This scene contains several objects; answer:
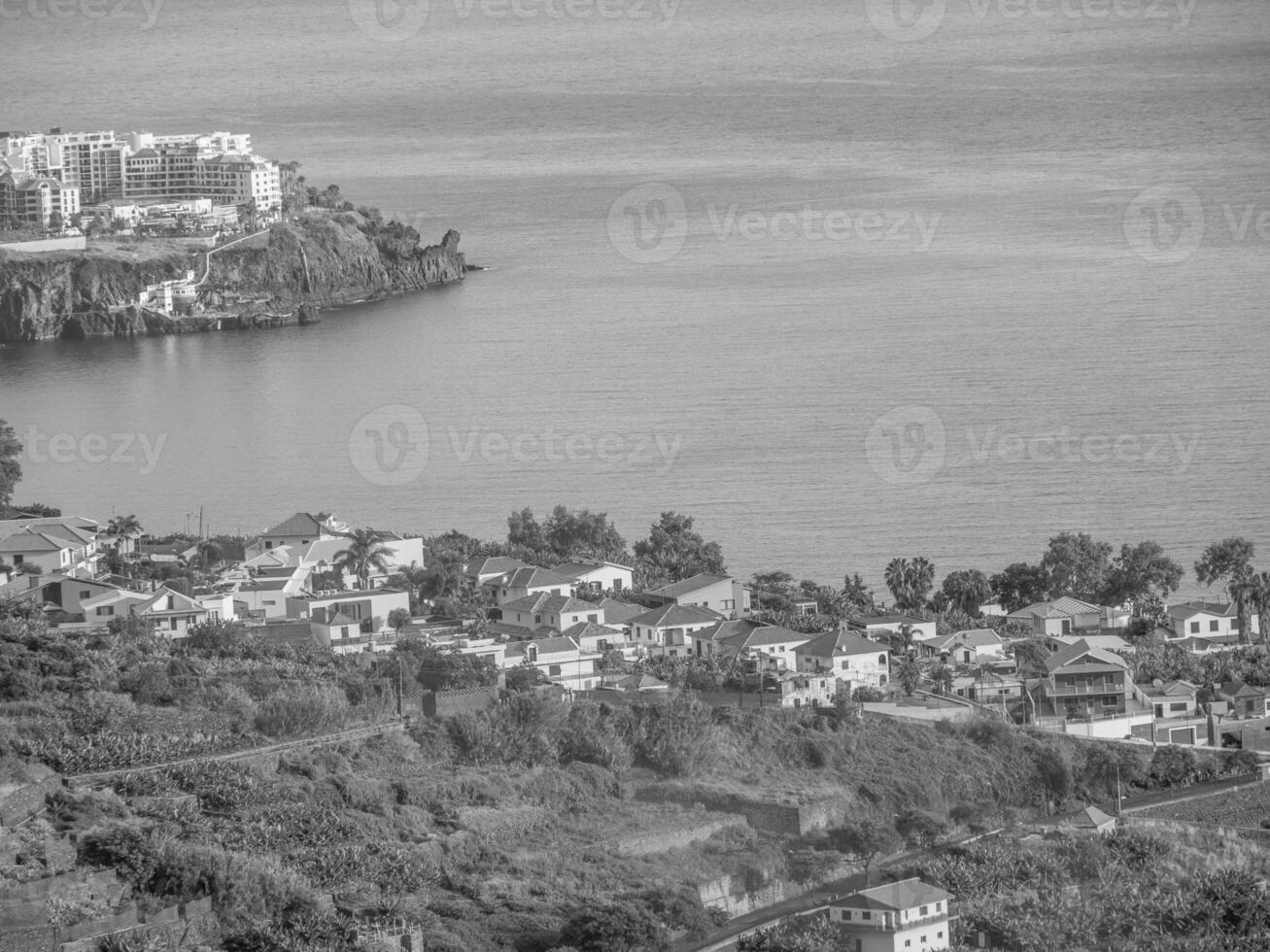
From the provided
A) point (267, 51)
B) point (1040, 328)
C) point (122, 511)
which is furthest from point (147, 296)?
point (267, 51)

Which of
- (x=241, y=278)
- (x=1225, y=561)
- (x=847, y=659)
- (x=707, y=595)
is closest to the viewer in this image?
(x=847, y=659)

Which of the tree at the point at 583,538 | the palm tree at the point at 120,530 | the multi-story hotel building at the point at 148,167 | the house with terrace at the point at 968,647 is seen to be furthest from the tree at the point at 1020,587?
the multi-story hotel building at the point at 148,167

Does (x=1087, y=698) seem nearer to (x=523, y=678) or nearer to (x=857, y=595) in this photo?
(x=523, y=678)

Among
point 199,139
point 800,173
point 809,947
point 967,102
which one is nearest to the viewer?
point 809,947

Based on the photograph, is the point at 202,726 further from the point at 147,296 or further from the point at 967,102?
the point at 967,102

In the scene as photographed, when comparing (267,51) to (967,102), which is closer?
(967,102)

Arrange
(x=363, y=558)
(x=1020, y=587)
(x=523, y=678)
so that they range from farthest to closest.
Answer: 1. (x=1020, y=587)
2. (x=363, y=558)
3. (x=523, y=678)

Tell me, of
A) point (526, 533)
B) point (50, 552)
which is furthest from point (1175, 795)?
point (50, 552)
